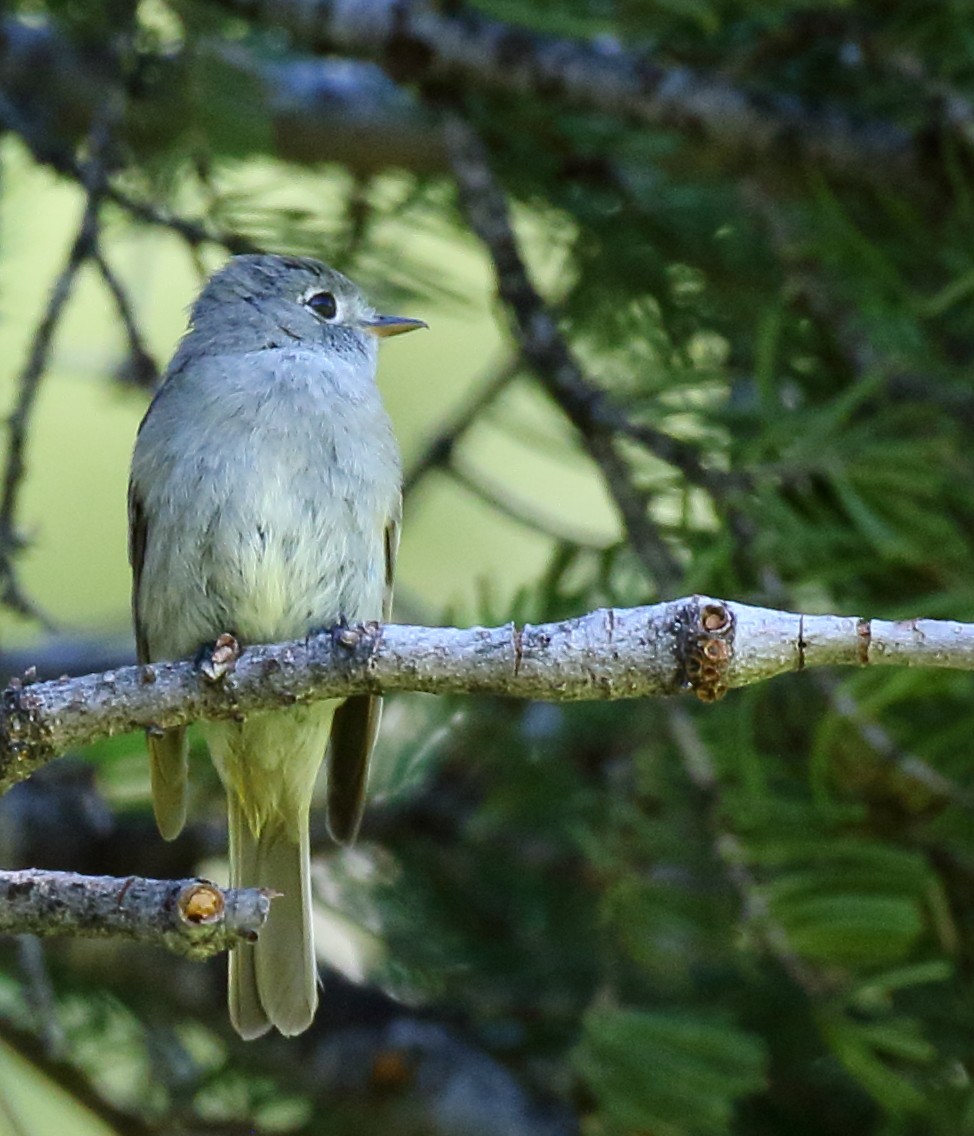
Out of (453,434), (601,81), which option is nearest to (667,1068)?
(453,434)

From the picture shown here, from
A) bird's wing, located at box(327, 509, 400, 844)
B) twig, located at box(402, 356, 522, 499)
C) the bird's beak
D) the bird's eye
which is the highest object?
the bird's eye

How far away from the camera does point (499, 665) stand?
7.39 ft

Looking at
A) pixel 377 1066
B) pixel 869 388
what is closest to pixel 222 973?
pixel 377 1066

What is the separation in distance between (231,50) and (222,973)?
2.05 meters

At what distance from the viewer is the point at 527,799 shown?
3.92m

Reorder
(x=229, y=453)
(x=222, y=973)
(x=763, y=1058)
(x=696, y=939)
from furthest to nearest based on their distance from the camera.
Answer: (x=222, y=973)
(x=696, y=939)
(x=229, y=453)
(x=763, y=1058)

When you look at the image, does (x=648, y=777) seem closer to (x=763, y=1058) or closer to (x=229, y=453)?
(x=763, y=1058)

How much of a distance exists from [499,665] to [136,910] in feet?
1.79

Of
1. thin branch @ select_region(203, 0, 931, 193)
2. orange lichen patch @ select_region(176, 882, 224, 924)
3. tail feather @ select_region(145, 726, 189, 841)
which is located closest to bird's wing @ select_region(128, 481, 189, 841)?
tail feather @ select_region(145, 726, 189, 841)

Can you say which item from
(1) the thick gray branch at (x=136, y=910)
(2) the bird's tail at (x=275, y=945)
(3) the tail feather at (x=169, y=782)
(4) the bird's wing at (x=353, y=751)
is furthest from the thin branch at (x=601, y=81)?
(1) the thick gray branch at (x=136, y=910)

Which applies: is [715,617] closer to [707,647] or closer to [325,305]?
[707,647]

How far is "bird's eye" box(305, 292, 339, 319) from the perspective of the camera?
399cm

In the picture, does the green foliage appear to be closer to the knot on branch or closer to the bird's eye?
the knot on branch

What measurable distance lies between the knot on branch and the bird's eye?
2.03m
